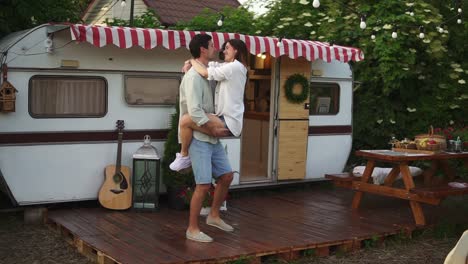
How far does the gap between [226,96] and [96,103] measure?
228cm

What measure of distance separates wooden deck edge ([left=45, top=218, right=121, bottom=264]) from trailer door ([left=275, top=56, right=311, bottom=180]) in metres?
3.24

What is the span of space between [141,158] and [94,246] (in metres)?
1.84

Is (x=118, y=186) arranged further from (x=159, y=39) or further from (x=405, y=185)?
→ (x=405, y=185)

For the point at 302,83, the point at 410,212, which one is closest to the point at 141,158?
the point at 302,83

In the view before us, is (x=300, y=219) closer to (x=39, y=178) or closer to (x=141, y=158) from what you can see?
(x=141, y=158)

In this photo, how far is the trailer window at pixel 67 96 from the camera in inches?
281

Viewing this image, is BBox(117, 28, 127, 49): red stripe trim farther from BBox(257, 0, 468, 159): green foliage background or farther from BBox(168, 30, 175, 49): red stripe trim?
BBox(257, 0, 468, 159): green foliage background

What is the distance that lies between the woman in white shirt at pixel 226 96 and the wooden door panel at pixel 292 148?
304 cm

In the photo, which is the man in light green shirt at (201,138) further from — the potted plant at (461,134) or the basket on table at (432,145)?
the potted plant at (461,134)

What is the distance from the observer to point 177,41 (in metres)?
7.45

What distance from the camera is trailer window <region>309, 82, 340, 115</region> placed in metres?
9.42

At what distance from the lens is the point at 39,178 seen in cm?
713

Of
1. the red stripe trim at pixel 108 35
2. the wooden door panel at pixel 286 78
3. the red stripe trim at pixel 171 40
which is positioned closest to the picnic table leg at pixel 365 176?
the wooden door panel at pixel 286 78

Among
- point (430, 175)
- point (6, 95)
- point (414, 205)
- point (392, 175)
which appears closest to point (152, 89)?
point (6, 95)
